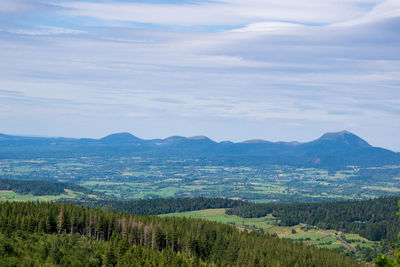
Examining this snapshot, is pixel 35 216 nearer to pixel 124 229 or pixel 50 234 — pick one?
pixel 50 234

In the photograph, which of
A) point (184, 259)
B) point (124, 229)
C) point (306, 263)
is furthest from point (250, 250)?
point (124, 229)

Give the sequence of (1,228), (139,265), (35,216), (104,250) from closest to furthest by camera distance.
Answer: (139,265) < (104,250) < (1,228) < (35,216)

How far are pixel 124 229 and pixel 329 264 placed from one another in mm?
62769

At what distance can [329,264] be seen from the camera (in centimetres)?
13562

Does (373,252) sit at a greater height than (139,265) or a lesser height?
lesser

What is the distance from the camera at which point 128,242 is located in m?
134

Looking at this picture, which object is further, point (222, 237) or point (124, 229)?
point (222, 237)

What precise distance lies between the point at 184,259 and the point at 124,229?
2820 cm

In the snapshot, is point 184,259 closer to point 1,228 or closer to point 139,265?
point 139,265

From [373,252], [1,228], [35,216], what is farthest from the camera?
[373,252]

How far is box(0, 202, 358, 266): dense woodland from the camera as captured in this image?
108m

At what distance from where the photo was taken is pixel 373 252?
602ft

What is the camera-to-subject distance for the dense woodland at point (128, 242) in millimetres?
108188

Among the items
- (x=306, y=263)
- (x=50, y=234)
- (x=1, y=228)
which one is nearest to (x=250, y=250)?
(x=306, y=263)
